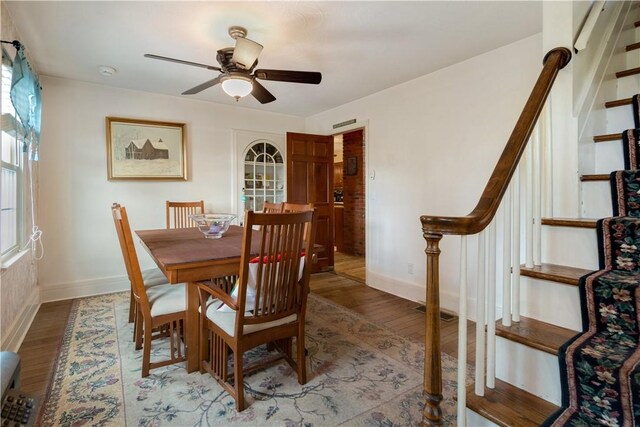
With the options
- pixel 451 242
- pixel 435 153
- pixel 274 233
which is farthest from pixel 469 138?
pixel 274 233

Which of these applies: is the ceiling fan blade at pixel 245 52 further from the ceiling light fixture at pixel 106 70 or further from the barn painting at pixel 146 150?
the barn painting at pixel 146 150

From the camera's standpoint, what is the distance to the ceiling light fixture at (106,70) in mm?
3065

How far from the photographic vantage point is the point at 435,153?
10.5 ft

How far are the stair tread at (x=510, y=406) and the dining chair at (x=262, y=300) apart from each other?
3.19 feet

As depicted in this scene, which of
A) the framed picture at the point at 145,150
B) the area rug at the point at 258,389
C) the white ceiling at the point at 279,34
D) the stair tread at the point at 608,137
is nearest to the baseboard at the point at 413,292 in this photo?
the area rug at the point at 258,389

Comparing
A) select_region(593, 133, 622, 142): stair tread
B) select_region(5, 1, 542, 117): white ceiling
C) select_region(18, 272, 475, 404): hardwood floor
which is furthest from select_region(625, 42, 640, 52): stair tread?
select_region(18, 272, 475, 404): hardwood floor

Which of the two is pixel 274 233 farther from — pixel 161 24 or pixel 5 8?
pixel 5 8

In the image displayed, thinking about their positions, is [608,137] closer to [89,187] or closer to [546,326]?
[546,326]

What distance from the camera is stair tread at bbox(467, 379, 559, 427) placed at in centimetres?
104

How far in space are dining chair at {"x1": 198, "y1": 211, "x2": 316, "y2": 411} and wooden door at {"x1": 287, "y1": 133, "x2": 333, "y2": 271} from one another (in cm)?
272

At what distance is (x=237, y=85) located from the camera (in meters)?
2.30

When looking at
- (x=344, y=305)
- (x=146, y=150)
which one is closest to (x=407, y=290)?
(x=344, y=305)

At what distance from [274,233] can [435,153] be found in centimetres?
225

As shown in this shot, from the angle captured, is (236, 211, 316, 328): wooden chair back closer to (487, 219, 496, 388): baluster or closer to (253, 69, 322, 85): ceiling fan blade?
(487, 219, 496, 388): baluster
